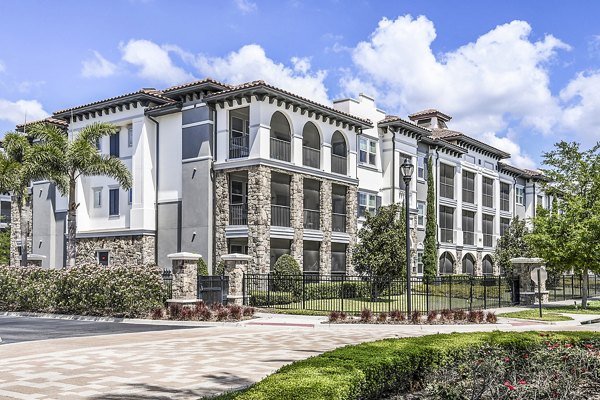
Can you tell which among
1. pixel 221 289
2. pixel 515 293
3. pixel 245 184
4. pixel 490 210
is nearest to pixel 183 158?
pixel 245 184

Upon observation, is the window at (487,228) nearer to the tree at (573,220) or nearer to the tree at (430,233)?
the tree at (430,233)

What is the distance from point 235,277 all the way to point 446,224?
91.0ft

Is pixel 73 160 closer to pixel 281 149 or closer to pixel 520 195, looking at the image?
pixel 281 149

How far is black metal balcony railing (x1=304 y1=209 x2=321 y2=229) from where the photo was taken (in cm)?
3538

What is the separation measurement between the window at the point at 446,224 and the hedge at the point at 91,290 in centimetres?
2966

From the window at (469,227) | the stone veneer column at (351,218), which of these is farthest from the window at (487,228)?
the stone veneer column at (351,218)

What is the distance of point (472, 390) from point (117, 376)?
5.93m

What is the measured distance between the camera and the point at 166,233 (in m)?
34.8

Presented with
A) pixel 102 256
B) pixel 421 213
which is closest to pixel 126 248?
pixel 102 256

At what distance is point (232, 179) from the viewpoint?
34500 mm

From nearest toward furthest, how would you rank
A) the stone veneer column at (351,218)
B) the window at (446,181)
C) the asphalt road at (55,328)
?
the asphalt road at (55,328), the stone veneer column at (351,218), the window at (446,181)

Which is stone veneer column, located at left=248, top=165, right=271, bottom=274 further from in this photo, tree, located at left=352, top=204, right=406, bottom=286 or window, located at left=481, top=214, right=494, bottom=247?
window, located at left=481, top=214, right=494, bottom=247

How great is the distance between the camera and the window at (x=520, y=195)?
61.5 m

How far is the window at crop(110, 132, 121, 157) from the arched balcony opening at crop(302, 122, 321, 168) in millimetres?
11242
